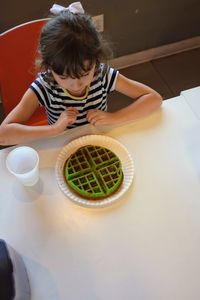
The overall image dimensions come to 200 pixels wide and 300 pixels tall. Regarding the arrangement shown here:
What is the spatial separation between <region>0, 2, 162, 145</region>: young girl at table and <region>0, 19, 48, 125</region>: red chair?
0.14 meters

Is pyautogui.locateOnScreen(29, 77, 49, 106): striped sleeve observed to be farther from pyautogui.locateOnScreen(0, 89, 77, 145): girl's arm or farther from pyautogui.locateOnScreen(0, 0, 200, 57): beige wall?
pyautogui.locateOnScreen(0, 0, 200, 57): beige wall

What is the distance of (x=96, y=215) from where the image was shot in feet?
2.69

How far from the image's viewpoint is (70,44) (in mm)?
817

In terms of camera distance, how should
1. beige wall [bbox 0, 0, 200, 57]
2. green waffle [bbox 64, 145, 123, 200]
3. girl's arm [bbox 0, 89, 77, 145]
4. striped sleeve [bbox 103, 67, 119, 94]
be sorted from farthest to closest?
1. beige wall [bbox 0, 0, 200, 57]
2. striped sleeve [bbox 103, 67, 119, 94]
3. girl's arm [bbox 0, 89, 77, 145]
4. green waffle [bbox 64, 145, 123, 200]

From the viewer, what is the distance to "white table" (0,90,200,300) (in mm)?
734

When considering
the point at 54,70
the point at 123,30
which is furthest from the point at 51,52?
the point at 123,30

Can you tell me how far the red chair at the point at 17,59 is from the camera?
1.07 metres

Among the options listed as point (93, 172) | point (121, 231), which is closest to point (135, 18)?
point (93, 172)

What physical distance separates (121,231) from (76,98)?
43 centimetres

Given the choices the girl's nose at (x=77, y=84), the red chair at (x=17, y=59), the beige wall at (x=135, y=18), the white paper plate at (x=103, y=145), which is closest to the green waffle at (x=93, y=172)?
the white paper plate at (x=103, y=145)

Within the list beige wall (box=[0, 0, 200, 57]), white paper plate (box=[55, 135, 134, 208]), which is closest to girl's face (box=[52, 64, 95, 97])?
white paper plate (box=[55, 135, 134, 208])

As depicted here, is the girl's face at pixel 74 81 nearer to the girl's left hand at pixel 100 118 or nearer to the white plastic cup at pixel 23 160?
the girl's left hand at pixel 100 118

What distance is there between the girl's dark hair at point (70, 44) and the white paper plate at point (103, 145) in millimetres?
176

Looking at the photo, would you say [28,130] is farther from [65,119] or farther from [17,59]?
[17,59]
